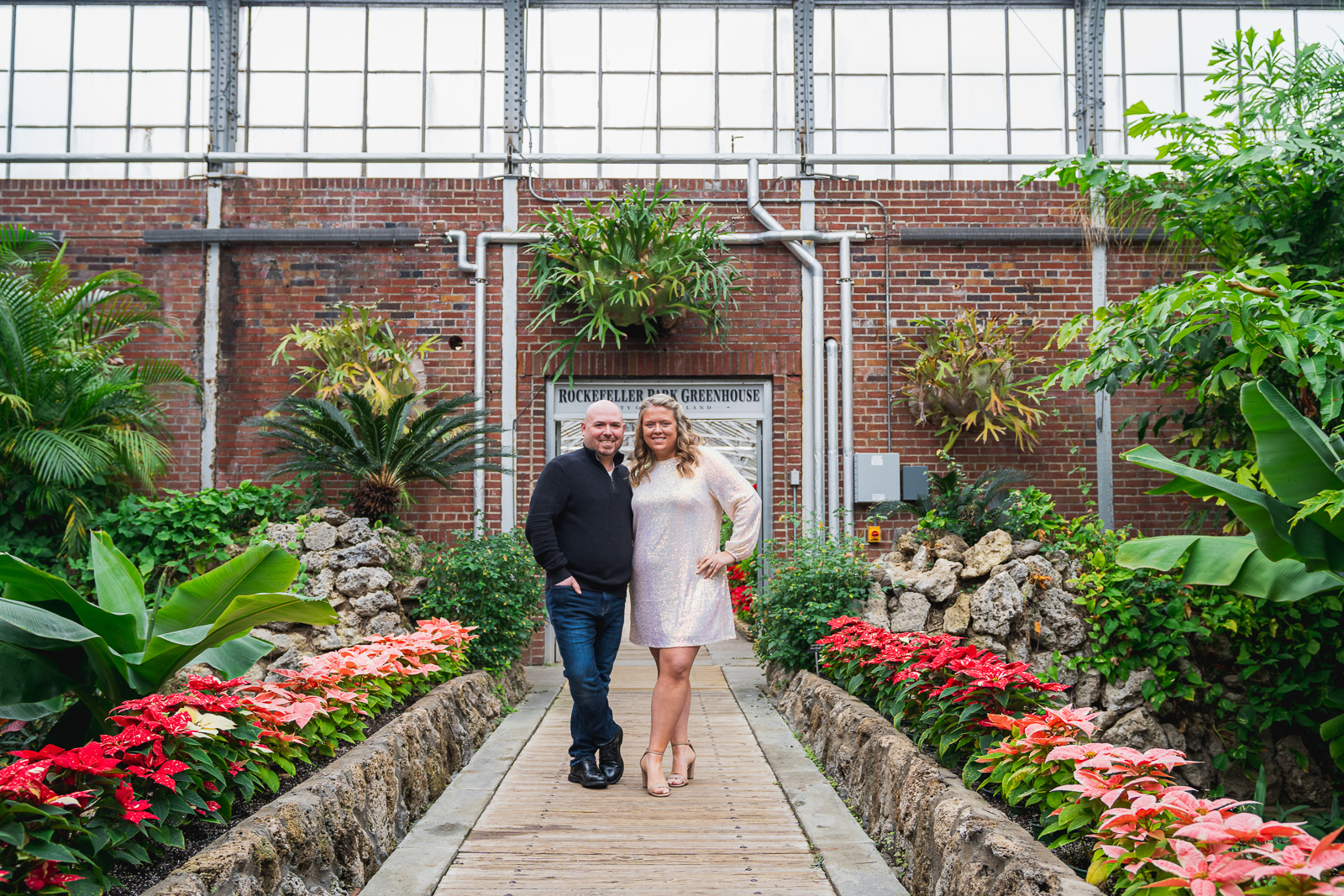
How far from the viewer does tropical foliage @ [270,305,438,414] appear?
7.81 metres

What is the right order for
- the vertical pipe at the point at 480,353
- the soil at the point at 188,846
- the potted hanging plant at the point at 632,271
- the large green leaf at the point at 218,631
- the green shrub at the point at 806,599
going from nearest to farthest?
the soil at the point at 188,846 → the large green leaf at the point at 218,631 → the green shrub at the point at 806,599 → the potted hanging plant at the point at 632,271 → the vertical pipe at the point at 480,353

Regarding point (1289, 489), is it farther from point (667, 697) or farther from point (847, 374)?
point (847, 374)

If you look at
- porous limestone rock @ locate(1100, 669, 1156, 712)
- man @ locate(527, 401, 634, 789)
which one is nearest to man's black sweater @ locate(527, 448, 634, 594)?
man @ locate(527, 401, 634, 789)

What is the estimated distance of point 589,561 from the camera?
149 inches

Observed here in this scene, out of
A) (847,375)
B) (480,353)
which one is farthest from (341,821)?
(847,375)

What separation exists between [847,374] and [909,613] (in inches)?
99.1

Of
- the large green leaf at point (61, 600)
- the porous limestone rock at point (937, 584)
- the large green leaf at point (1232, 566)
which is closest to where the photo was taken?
the large green leaf at point (61, 600)

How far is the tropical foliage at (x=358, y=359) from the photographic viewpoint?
7812mm

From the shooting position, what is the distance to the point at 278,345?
8250mm

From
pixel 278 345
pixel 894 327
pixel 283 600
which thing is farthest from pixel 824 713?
pixel 278 345

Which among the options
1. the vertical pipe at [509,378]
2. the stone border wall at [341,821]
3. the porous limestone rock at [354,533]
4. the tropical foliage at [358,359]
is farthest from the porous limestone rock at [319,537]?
the stone border wall at [341,821]

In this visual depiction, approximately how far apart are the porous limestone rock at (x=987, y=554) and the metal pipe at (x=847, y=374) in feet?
4.74

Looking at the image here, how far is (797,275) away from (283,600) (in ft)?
20.5

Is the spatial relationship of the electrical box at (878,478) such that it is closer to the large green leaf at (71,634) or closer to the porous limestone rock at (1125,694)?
the porous limestone rock at (1125,694)
